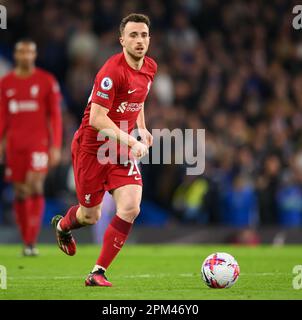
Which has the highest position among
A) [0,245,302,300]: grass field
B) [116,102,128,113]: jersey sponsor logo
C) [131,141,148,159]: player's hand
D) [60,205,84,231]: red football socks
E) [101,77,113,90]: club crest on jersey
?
[101,77,113,90]: club crest on jersey

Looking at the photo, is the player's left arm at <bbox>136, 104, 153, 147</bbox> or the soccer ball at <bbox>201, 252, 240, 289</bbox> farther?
the player's left arm at <bbox>136, 104, 153, 147</bbox>

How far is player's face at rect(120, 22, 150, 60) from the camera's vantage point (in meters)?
9.03

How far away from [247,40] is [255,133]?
3.16 metres

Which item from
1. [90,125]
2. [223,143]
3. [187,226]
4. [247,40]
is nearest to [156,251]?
[187,226]

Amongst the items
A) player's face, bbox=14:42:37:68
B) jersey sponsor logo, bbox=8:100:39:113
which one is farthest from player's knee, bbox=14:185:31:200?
player's face, bbox=14:42:37:68

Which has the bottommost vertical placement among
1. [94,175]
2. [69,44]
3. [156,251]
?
[156,251]

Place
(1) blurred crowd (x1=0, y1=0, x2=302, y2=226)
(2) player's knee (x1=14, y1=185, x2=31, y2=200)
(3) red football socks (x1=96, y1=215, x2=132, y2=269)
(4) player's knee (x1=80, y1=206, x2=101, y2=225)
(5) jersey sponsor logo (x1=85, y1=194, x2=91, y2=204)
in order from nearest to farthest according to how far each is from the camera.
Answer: (3) red football socks (x1=96, y1=215, x2=132, y2=269), (5) jersey sponsor logo (x1=85, y1=194, x2=91, y2=204), (4) player's knee (x1=80, y1=206, x2=101, y2=225), (2) player's knee (x1=14, y1=185, x2=31, y2=200), (1) blurred crowd (x1=0, y1=0, x2=302, y2=226)

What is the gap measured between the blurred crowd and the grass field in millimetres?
1724

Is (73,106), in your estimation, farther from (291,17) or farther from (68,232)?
(68,232)

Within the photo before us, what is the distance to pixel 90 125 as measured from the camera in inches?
359

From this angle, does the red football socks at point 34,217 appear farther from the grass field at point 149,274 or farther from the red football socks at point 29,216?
the grass field at point 149,274

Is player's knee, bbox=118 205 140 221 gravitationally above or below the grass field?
above

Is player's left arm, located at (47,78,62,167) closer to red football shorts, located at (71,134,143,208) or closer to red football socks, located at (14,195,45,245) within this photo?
red football socks, located at (14,195,45,245)

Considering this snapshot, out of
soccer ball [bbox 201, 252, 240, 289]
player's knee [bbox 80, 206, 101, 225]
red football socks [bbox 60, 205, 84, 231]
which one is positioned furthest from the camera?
red football socks [bbox 60, 205, 84, 231]
